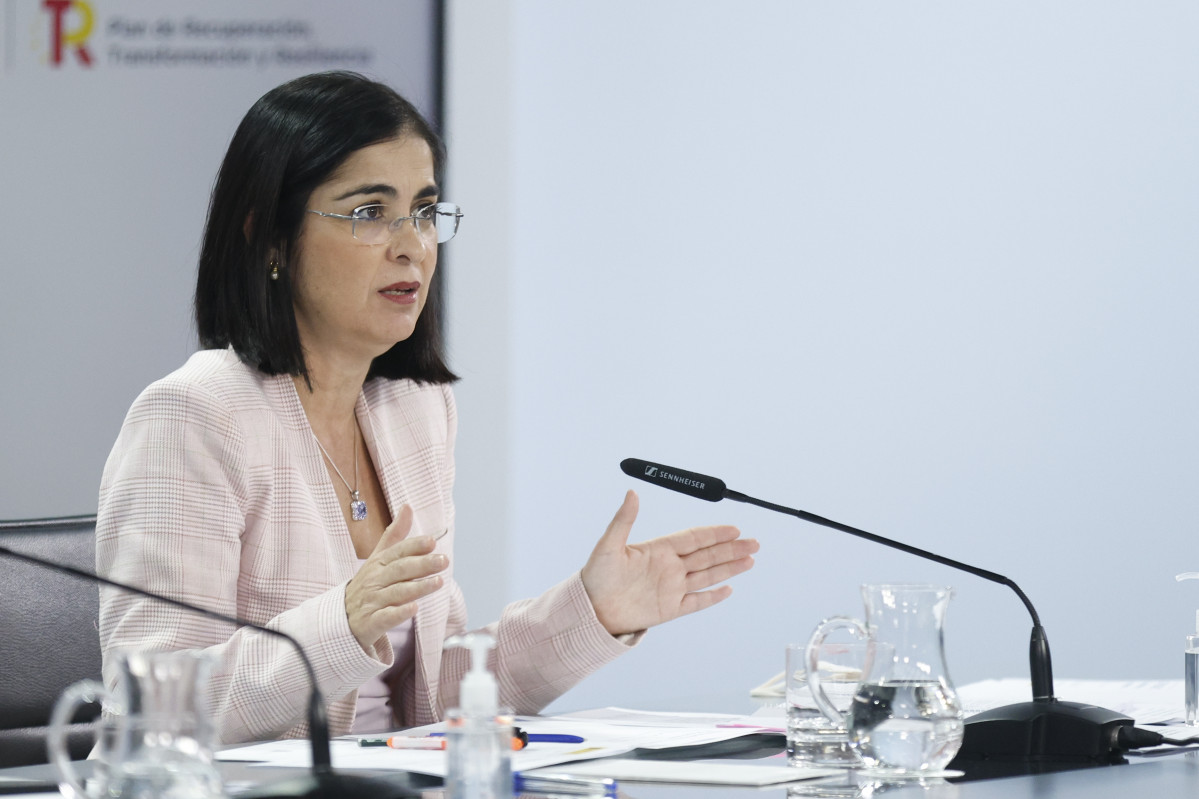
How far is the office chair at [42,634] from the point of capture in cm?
181

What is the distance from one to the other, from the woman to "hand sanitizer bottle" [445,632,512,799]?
0.63 m

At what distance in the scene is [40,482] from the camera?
3.08 m

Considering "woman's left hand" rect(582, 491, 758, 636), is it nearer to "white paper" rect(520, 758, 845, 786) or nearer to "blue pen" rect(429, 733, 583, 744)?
"blue pen" rect(429, 733, 583, 744)

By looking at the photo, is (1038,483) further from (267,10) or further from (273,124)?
(267,10)

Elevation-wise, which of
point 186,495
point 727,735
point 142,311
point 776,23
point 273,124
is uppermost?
point 776,23

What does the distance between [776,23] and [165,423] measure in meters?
2.08

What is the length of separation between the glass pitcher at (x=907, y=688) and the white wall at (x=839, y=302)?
1.81 m

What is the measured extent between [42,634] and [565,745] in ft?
2.94

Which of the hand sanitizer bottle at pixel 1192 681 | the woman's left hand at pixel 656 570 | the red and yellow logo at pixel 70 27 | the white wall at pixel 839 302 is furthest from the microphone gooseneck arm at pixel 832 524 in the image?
the red and yellow logo at pixel 70 27

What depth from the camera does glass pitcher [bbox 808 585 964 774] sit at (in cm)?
108

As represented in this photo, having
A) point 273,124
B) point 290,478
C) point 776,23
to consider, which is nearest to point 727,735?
point 290,478

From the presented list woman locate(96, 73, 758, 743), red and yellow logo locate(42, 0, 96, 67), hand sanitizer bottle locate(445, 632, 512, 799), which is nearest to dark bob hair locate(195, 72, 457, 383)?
woman locate(96, 73, 758, 743)

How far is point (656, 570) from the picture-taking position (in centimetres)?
176

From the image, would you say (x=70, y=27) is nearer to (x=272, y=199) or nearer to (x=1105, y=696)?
(x=272, y=199)
